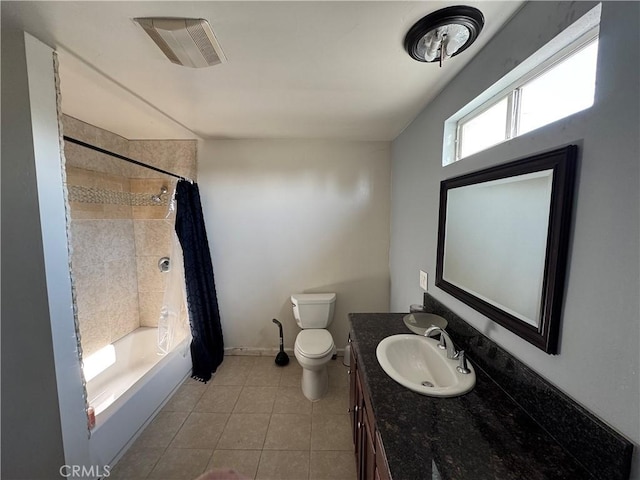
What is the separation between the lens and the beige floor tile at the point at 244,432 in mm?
1590

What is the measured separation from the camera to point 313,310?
233cm

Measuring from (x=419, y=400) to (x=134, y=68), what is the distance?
2.02m

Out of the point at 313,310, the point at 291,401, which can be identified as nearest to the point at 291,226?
the point at 313,310

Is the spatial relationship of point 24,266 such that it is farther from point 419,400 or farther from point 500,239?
point 500,239

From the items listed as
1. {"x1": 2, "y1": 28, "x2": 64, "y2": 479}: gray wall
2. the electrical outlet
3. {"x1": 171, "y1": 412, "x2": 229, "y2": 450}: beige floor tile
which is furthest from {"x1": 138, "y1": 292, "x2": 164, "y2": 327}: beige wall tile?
the electrical outlet

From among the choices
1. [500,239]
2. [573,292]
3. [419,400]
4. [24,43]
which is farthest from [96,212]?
[573,292]

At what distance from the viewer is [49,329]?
107cm

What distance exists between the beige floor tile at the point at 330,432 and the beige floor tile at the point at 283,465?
0.37 feet

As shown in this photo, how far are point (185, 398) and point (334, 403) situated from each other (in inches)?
49.1

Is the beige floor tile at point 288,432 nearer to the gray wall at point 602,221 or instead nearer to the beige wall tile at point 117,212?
the gray wall at point 602,221

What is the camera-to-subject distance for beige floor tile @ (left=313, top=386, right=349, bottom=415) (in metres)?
1.85

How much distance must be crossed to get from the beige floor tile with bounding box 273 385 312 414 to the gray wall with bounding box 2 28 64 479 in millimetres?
1281

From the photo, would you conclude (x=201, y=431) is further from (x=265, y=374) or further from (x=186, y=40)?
(x=186, y=40)

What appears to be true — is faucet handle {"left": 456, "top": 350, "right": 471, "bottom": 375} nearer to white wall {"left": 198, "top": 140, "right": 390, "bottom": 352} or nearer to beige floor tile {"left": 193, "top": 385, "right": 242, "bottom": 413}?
white wall {"left": 198, "top": 140, "right": 390, "bottom": 352}
